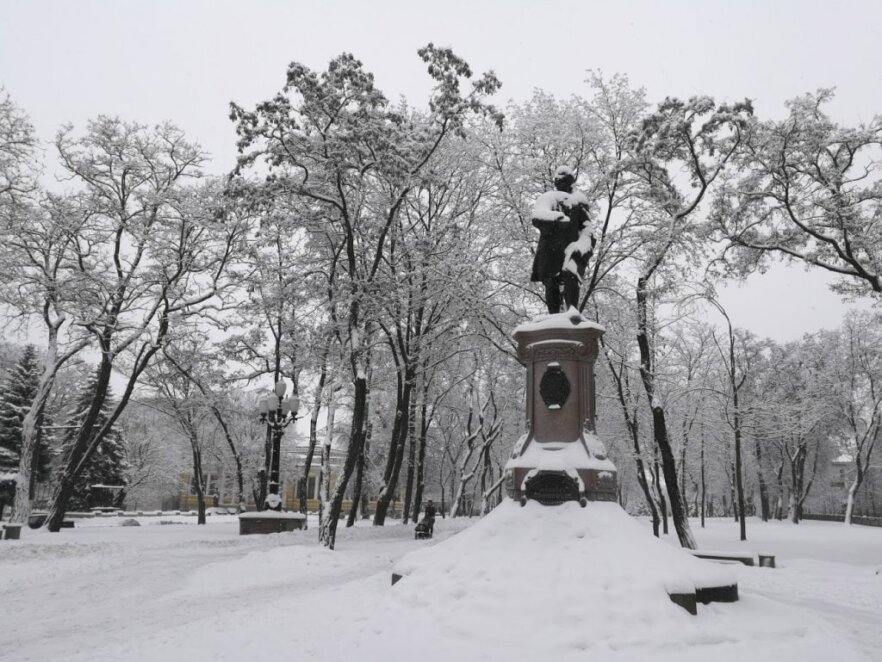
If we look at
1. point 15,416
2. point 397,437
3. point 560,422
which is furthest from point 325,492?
point 15,416

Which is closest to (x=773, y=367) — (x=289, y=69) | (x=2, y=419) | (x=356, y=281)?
(x=356, y=281)

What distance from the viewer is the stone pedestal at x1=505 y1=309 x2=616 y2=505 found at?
8.46 metres

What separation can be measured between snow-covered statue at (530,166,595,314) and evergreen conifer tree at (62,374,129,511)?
33.5m

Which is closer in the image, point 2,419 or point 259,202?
point 259,202

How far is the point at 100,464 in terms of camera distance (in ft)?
121

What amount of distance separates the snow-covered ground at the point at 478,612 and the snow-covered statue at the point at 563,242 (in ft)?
12.3

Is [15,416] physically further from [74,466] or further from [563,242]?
[563,242]

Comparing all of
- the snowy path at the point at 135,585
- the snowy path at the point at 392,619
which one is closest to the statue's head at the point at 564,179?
the snowy path at the point at 392,619

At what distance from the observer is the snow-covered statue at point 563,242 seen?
402 inches

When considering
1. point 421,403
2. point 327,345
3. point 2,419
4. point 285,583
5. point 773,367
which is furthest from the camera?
point 773,367

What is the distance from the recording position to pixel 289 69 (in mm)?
14570

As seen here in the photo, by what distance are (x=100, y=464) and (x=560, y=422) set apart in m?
35.7

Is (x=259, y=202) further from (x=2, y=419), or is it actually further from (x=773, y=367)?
(x=773, y=367)

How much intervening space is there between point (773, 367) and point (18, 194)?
1738 inches
